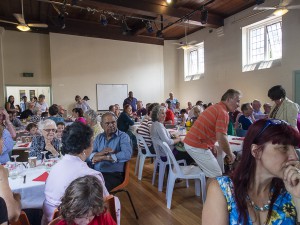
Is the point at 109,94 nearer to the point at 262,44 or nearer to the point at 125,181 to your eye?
the point at 262,44

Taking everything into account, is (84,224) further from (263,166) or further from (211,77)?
(211,77)

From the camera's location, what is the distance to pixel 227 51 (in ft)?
29.9

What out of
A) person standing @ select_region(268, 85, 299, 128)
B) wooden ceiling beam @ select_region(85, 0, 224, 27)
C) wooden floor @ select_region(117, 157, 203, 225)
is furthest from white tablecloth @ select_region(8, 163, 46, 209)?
wooden ceiling beam @ select_region(85, 0, 224, 27)

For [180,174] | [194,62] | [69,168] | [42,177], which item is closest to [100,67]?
[194,62]

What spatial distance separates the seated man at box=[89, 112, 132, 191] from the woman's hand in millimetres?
1960

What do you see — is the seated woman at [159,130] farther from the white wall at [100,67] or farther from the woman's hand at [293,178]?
the white wall at [100,67]

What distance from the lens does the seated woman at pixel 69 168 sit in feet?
5.10

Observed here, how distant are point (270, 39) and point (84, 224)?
852 cm

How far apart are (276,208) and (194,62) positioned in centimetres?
1100

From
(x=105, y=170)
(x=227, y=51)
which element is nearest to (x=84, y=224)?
(x=105, y=170)

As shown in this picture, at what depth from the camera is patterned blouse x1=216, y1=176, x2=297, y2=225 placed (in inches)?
38.3

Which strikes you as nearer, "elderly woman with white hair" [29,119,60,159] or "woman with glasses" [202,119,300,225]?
"woman with glasses" [202,119,300,225]

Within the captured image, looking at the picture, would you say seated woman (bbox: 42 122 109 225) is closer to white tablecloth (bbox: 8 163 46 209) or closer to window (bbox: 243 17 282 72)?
white tablecloth (bbox: 8 163 46 209)

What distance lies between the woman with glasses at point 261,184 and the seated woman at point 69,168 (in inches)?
30.9
